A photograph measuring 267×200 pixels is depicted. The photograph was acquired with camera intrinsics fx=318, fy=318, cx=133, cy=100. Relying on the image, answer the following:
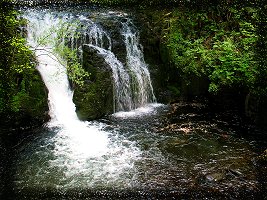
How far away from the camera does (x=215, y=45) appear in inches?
479

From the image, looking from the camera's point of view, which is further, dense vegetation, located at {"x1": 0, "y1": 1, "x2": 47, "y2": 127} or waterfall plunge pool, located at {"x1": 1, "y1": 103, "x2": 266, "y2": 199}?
dense vegetation, located at {"x1": 0, "y1": 1, "x2": 47, "y2": 127}

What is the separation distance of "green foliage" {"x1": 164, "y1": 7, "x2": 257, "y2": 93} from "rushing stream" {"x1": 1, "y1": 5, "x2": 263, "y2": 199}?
4.42 ft

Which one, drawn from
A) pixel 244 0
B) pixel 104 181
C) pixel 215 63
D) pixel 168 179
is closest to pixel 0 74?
pixel 104 181

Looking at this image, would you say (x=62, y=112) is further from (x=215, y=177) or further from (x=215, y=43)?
(x=215, y=43)

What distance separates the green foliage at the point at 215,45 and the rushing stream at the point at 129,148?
4.42 ft

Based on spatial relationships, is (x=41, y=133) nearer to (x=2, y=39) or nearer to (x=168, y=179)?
(x=2, y=39)

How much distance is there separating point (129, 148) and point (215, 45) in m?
5.56

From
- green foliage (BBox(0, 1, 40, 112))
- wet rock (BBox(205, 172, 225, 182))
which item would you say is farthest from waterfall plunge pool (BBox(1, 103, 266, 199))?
green foliage (BBox(0, 1, 40, 112))

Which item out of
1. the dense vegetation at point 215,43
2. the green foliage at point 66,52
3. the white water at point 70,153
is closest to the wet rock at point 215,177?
the white water at point 70,153

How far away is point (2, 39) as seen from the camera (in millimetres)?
8086

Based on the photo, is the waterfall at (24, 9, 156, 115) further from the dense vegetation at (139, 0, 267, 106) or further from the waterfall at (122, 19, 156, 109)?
the dense vegetation at (139, 0, 267, 106)

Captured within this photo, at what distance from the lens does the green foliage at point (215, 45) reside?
11.4 metres

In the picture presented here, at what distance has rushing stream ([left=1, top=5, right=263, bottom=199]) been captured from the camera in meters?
7.43

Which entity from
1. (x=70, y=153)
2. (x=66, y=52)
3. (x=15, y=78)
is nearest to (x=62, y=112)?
(x=15, y=78)
